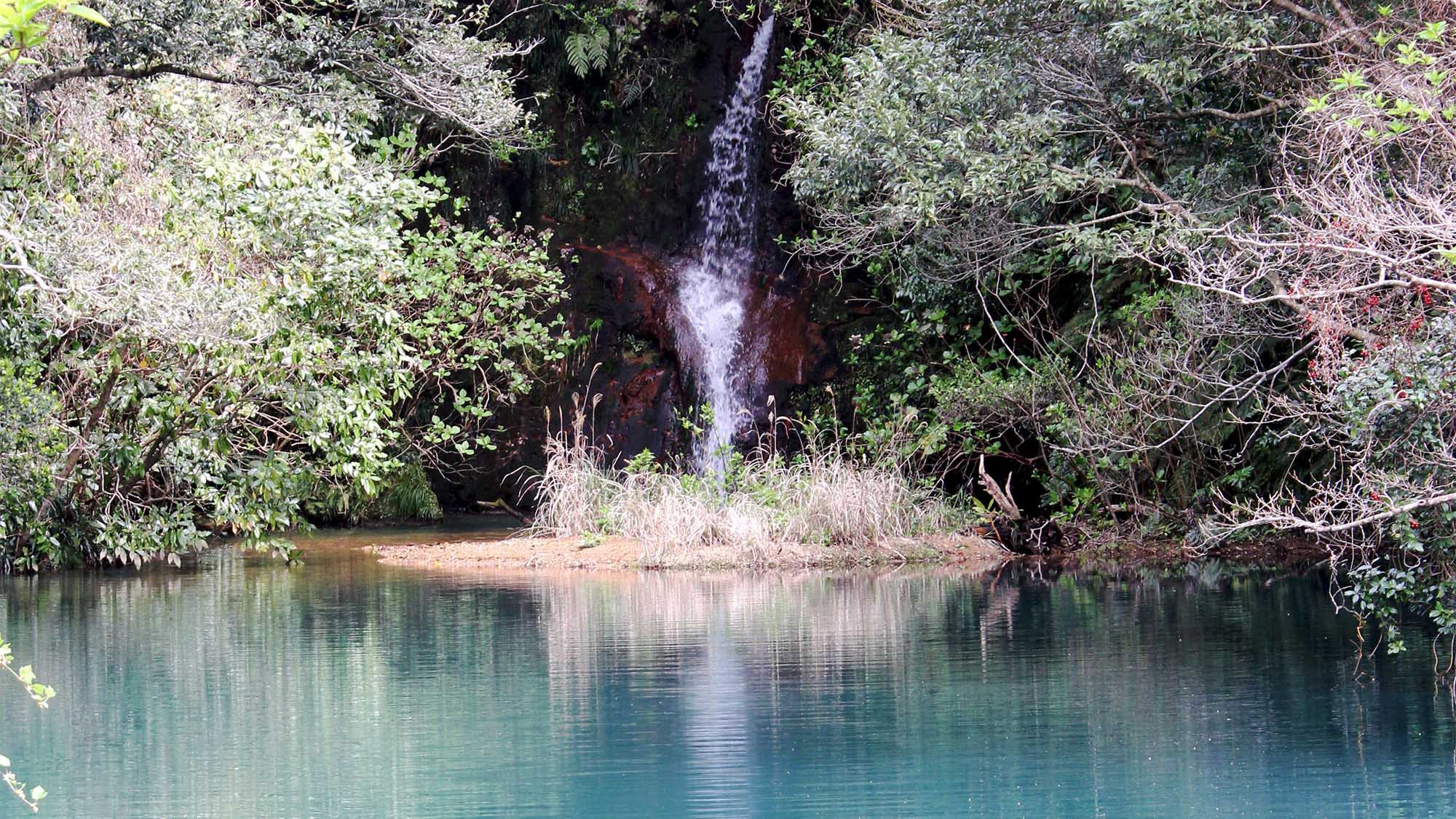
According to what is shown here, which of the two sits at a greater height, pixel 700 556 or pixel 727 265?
pixel 727 265

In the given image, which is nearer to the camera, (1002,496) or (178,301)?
(178,301)

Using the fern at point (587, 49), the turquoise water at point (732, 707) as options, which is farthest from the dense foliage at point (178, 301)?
the fern at point (587, 49)

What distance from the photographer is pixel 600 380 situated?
2048 centimetres

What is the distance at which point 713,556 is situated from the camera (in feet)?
46.9

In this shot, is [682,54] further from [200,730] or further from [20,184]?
[200,730]

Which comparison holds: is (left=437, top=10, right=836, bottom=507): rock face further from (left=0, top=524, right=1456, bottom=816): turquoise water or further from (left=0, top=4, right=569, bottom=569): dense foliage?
(left=0, top=524, right=1456, bottom=816): turquoise water

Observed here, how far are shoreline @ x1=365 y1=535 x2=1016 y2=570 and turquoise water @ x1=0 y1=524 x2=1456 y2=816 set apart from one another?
191 cm

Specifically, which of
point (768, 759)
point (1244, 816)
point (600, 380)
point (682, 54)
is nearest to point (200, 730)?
point (768, 759)

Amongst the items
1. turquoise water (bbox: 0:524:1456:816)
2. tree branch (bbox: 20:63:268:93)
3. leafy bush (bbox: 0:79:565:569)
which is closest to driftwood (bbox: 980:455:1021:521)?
turquoise water (bbox: 0:524:1456:816)

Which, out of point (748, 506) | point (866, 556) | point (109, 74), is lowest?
point (866, 556)

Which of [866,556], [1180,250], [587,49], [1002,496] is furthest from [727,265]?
[1180,250]

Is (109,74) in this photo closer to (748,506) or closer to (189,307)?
(189,307)

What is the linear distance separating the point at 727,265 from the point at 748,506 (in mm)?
6128

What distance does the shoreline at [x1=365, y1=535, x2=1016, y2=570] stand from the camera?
14273 mm
